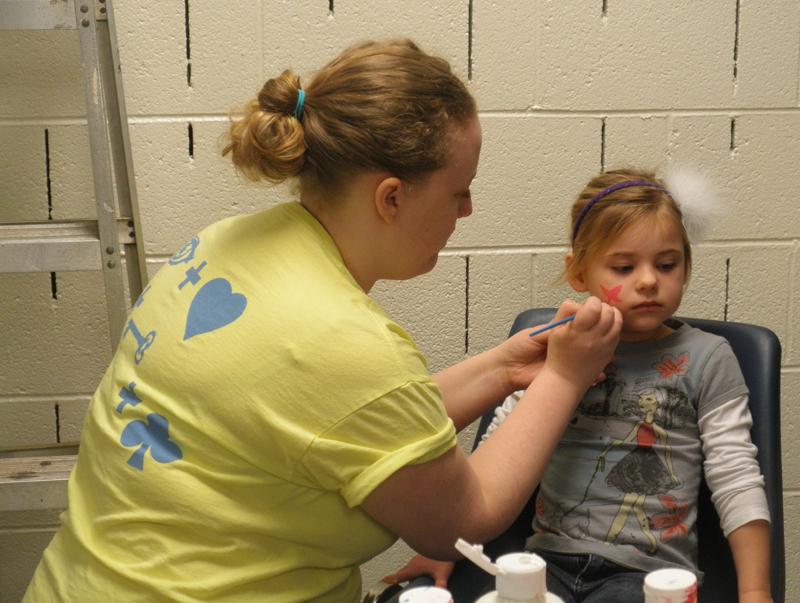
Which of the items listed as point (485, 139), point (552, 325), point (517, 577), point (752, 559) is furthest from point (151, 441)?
point (485, 139)

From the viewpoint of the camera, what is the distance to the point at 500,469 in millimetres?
1166

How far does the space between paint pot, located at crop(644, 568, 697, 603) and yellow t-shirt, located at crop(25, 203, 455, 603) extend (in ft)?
1.05

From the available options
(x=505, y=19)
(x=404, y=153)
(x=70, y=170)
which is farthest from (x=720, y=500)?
(x=70, y=170)

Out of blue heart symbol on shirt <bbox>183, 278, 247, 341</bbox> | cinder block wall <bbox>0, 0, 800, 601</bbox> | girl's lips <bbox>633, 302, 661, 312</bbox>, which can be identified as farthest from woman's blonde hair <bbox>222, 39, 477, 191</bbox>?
cinder block wall <bbox>0, 0, 800, 601</bbox>

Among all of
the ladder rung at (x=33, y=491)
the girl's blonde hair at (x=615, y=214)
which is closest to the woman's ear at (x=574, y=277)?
the girl's blonde hair at (x=615, y=214)

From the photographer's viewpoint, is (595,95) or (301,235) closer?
(301,235)

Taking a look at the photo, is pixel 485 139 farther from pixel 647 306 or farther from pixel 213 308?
pixel 213 308

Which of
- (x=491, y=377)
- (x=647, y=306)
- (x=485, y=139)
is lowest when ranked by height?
(x=491, y=377)

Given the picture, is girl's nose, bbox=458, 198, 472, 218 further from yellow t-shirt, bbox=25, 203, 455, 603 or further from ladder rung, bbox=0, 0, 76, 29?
ladder rung, bbox=0, 0, 76, 29

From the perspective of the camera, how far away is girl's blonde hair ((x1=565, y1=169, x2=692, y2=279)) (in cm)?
139

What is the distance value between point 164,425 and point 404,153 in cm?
40

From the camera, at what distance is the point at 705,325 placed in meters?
1.51

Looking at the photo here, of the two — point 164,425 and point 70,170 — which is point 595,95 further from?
point 164,425

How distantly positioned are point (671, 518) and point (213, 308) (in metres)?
0.70
